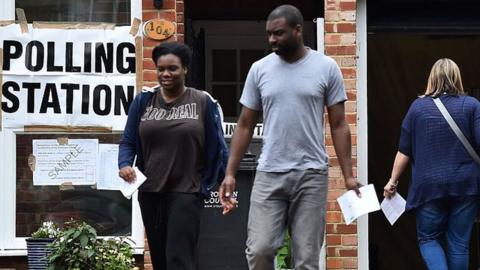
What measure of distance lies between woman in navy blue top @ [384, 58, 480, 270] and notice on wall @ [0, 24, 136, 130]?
8.14 feet

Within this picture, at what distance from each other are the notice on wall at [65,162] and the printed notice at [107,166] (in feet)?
0.15

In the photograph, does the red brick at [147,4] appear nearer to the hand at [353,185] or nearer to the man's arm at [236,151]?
the man's arm at [236,151]

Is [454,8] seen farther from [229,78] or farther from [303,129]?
[303,129]

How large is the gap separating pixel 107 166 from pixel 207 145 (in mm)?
2296

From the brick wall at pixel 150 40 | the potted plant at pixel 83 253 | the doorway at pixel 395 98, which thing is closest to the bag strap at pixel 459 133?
the brick wall at pixel 150 40

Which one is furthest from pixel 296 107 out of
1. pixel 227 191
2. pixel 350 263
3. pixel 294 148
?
pixel 350 263

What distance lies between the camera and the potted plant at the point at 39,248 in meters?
7.86

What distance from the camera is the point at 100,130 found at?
Answer: 842 cm

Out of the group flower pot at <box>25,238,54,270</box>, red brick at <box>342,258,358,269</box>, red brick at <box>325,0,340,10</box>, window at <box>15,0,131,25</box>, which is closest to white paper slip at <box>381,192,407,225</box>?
red brick at <box>342,258,358,269</box>

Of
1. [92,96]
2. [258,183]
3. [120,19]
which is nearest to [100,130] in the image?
[92,96]

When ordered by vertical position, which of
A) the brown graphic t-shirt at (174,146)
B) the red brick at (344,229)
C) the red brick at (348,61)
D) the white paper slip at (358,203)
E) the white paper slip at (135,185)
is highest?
the red brick at (348,61)

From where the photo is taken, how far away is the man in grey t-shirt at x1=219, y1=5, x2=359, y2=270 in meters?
5.66

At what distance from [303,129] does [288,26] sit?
581 millimetres

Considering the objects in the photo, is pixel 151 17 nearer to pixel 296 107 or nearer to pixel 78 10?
pixel 78 10
